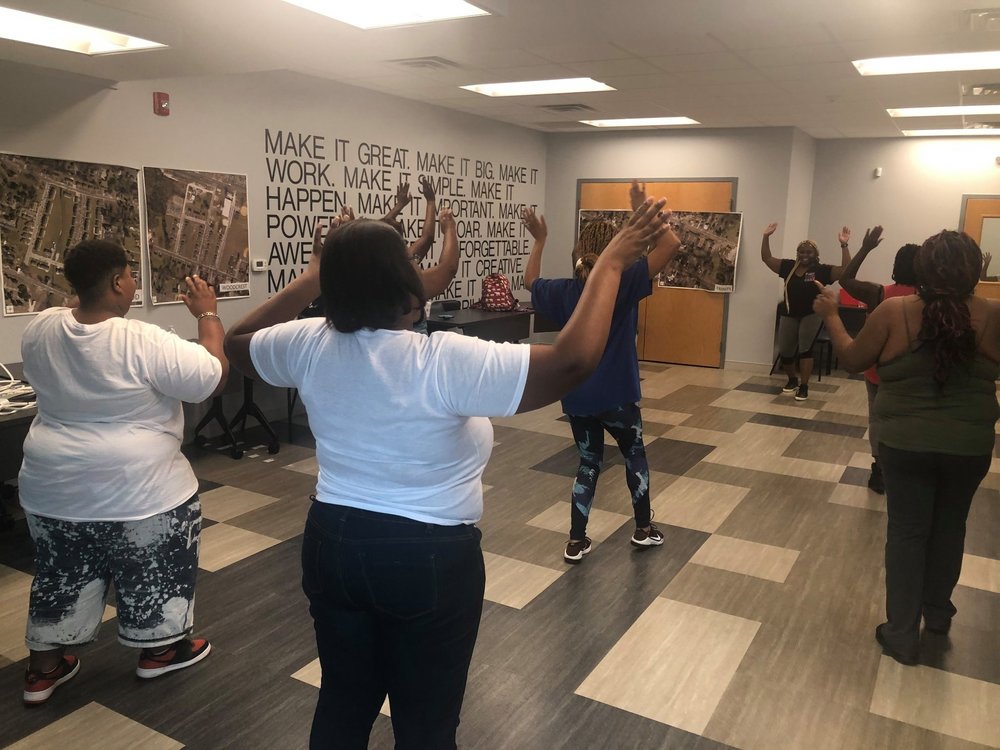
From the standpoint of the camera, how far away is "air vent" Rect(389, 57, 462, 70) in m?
5.17

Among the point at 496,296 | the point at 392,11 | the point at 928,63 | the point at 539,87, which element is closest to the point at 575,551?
the point at 392,11

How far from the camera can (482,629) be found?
9.88 feet

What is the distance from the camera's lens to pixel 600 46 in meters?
4.67

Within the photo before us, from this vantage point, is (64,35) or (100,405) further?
(64,35)

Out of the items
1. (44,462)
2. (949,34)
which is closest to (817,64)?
(949,34)

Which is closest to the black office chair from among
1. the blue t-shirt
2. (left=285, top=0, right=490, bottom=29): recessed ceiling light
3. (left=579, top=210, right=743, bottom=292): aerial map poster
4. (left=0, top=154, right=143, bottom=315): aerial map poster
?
(left=579, top=210, right=743, bottom=292): aerial map poster

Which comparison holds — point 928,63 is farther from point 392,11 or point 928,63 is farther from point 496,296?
point 496,296

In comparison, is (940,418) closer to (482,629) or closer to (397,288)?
(482,629)

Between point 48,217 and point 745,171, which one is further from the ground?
point 745,171

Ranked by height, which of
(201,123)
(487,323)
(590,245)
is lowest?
(487,323)

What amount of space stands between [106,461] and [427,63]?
3883 mm

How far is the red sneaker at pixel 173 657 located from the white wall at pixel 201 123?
2.58 meters

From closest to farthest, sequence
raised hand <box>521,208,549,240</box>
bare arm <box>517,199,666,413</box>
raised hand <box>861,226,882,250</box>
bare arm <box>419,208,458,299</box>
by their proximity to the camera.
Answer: bare arm <box>517,199,666,413</box>
bare arm <box>419,208,458,299</box>
raised hand <box>521,208,549,240</box>
raised hand <box>861,226,882,250</box>

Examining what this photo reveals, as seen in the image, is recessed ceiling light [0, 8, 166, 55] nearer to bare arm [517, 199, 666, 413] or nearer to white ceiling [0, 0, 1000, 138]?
white ceiling [0, 0, 1000, 138]
